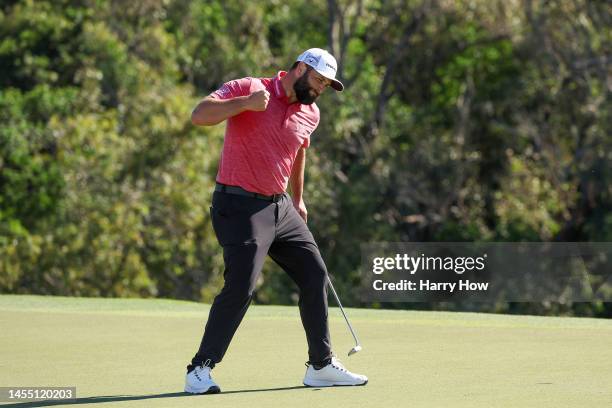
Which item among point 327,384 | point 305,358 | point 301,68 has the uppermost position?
point 301,68

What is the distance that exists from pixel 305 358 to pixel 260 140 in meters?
1.89

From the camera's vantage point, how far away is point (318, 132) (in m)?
30.6

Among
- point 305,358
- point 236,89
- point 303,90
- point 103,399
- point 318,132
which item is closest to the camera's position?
point 103,399

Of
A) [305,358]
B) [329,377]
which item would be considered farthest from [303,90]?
[305,358]

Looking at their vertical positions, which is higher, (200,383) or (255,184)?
(255,184)

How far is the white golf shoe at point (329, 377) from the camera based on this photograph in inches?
284

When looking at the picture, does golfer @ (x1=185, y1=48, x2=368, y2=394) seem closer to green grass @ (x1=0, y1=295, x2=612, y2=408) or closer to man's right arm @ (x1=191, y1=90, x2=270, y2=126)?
man's right arm @ (x1=191, y1=90, x2=270, y2=126)

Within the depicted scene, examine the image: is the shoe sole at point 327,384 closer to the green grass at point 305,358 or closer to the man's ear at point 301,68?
the green grass at point 305,358

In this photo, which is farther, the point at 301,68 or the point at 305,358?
the point at 305,358

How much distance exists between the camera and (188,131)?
28.0m

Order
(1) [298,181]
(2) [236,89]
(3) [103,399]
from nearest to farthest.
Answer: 1. (3) [103,399]
2. (2) [236,89]
3. (1) [298,181]

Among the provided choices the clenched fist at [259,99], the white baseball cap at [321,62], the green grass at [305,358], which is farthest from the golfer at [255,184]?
the green grass at [305,358]

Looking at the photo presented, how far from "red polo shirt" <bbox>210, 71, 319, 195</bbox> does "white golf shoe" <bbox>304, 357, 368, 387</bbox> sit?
99 cm

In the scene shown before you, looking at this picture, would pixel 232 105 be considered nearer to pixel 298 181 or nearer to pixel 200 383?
pixel 298 181
